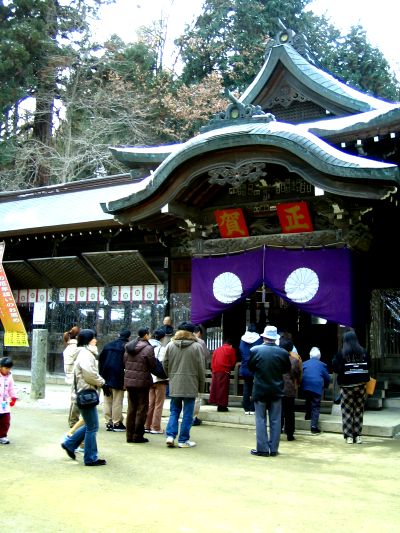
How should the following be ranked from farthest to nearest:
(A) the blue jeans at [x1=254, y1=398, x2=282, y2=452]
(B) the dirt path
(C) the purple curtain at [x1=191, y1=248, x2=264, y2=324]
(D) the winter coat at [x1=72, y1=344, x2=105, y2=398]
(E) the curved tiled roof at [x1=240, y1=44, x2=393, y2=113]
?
(E) the curved tiled roof at [x1=240, y1=44, x2=393, y2=113]
(C) the purple curtain at [x1=191, y1=248, x2=264, y2=324]
(A) the blue jeans at [x1=254, y1=398, x2=282, y2=452]
(D) the winter coat at [x1=72, y1=344, x2=105, y2=398]
(B) the dirt path

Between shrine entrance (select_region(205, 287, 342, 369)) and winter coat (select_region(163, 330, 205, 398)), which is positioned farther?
shrine entrance (select_region(205, 287, 342, 369))

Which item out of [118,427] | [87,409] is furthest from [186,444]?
[87,409]

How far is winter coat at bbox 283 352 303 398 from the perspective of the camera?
899cm

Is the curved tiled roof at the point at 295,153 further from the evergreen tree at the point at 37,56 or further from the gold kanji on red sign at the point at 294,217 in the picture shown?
the evergreen tree at the point at 37,56

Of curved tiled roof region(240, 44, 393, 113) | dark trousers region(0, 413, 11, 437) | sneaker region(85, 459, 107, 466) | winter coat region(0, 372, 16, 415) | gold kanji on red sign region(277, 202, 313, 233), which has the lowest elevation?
sneaker region(85, 459, 107, 466)

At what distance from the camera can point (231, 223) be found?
12430 millimetres

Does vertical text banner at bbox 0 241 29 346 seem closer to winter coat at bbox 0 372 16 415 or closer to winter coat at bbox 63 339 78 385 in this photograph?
winter coat at bbox 63 339 78 385

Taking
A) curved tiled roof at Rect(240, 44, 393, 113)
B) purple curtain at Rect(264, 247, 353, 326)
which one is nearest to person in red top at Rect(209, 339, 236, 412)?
purple curtain at Rect(264, 247, 353, 326)

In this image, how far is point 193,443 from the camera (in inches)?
327

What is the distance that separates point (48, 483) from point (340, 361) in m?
Result: 4.69

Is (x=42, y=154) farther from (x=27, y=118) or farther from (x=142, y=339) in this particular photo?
Result: (x=142, y=339)

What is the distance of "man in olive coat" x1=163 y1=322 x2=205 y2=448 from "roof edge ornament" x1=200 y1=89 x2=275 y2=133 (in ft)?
15.4

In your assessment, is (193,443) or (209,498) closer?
(209,498)

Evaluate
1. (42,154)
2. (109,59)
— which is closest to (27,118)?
(42,154)
